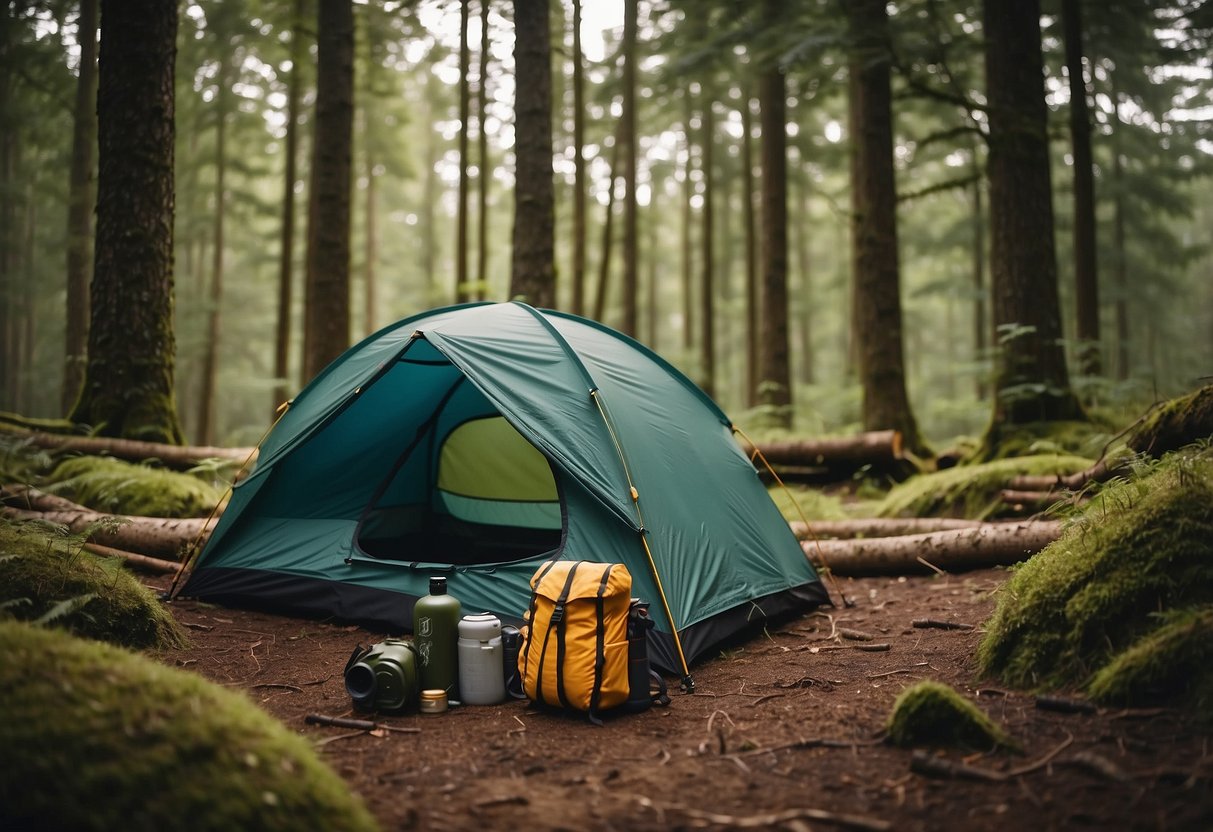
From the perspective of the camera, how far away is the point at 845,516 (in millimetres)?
7727

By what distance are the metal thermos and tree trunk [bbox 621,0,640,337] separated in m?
11.6

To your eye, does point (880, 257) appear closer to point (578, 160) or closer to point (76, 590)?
point (578, 160)

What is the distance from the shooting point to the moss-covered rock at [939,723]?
2.84 metres

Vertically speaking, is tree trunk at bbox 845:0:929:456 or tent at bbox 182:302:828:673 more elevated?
tree trunk at bbox 845:0:929:456

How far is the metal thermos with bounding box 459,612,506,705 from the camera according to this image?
12.1 ft

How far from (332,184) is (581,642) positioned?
6960 mm

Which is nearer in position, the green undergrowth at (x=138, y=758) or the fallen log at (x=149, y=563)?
the green undergrowth at (x=138, y=758)

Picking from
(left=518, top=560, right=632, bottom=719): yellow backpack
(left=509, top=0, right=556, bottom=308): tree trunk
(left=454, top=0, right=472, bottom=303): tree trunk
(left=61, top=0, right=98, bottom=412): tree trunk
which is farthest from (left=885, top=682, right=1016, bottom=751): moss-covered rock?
(left=61, top=0, right=98, bottom=412): tree trunk

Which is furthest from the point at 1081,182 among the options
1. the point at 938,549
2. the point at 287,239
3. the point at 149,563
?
the point at 287,239

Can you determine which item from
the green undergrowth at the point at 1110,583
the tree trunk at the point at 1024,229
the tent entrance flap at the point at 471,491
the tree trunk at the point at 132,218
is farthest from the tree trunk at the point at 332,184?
the green undergrowth at the point at 1110,583

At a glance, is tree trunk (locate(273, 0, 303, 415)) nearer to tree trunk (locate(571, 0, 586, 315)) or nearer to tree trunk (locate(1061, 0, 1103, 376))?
tree trunk (locate(571, 0, 586, 315))

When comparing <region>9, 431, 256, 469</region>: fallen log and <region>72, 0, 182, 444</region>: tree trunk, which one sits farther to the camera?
<region>9, 431, 256, 469</region>: fallen log

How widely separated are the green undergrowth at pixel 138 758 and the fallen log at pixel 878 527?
491 centimetres

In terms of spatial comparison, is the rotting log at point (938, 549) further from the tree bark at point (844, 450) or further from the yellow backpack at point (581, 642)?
the yellow backpack at point (581, 642)
